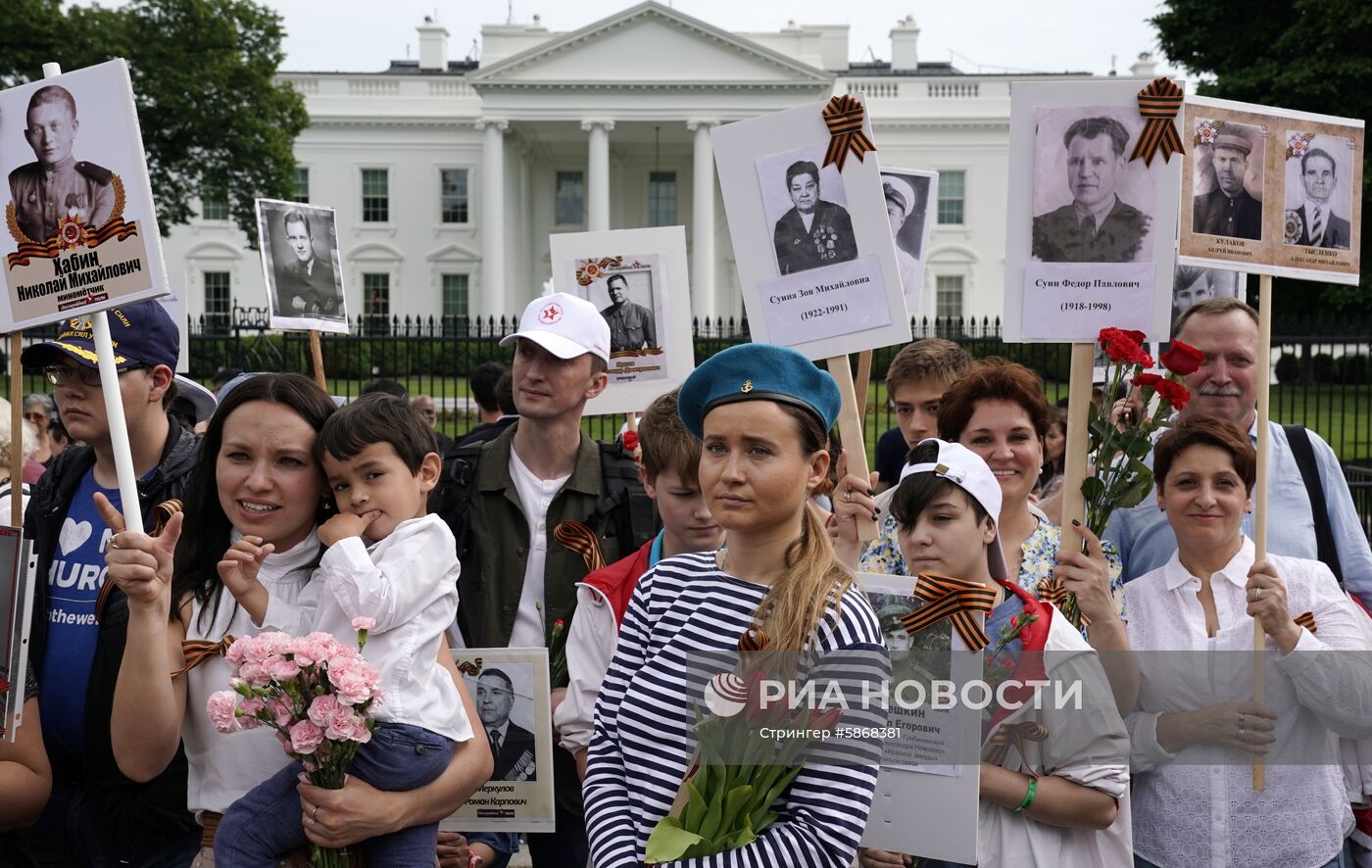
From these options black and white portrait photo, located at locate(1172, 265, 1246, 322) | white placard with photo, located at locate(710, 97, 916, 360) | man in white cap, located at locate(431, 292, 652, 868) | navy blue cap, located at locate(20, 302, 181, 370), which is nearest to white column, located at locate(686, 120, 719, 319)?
black and white portrait photo, located at locate(1172, 265, 1246, 322)

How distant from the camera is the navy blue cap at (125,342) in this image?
3379 mm

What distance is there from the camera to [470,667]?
334 centimetres

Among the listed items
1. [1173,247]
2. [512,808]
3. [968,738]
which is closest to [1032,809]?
[968,738]

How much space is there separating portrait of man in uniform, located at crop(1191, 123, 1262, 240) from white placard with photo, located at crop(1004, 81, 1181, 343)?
23 cm

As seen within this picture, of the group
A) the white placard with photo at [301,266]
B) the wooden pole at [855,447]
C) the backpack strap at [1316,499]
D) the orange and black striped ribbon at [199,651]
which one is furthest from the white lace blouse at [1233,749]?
the white placard with photo at [301,266]

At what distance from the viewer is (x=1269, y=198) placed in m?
3.84

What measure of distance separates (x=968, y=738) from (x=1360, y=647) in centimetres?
126

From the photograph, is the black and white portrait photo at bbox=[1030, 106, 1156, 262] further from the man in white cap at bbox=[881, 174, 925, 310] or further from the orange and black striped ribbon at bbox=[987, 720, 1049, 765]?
the orange and black striped ribbon at bbox=[987, 720, 1049, 765]

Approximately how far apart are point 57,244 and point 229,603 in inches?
37.2

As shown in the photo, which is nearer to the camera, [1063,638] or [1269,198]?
[1063,638]

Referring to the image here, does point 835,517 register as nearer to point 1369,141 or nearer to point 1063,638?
point 1063,638

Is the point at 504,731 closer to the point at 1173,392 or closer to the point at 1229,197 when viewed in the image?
the point at 1173,392

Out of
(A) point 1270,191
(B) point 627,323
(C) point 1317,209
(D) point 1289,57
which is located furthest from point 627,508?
(D) point 1289,57

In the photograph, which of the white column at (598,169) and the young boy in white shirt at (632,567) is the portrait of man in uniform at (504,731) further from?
the white column at (598,169)
